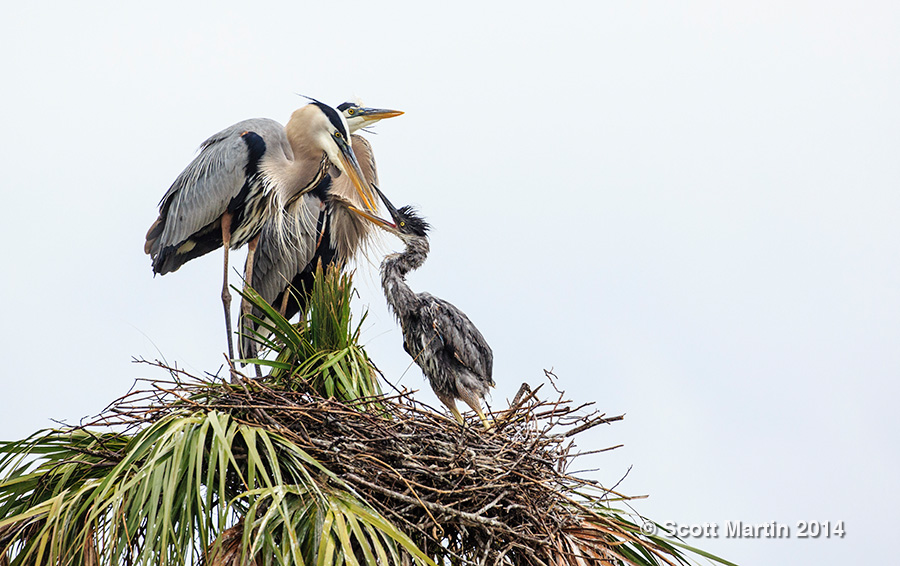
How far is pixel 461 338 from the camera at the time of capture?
5242 mm

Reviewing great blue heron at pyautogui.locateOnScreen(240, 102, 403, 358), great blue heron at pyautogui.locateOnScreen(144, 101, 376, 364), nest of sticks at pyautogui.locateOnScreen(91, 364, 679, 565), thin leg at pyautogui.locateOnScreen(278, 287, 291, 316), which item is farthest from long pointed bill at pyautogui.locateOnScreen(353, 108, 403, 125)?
nest of sticks at pyautogui.locateOnScreen(91, 364, 679, 565)

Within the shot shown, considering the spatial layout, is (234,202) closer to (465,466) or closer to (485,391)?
(485,391)

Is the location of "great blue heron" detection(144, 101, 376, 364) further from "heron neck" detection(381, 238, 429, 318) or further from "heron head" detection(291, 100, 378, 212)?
"heron neck" detection(381, 238, 429, 318)

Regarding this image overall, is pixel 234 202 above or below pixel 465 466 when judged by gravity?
above

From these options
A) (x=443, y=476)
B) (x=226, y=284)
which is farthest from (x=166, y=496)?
(x=226, y=284)

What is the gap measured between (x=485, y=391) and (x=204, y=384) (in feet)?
6.17

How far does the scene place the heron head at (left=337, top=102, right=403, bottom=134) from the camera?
6.91 metres

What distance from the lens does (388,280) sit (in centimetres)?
554

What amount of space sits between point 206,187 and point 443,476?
2.97 m

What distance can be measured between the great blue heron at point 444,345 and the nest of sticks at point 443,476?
3.57ft

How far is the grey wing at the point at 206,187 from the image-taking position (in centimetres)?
594

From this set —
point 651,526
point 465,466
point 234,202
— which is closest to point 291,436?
point 465,466

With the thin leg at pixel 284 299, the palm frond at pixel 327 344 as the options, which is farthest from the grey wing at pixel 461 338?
the thin leg at pixel 284 299

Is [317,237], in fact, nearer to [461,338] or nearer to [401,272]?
[401,272]
